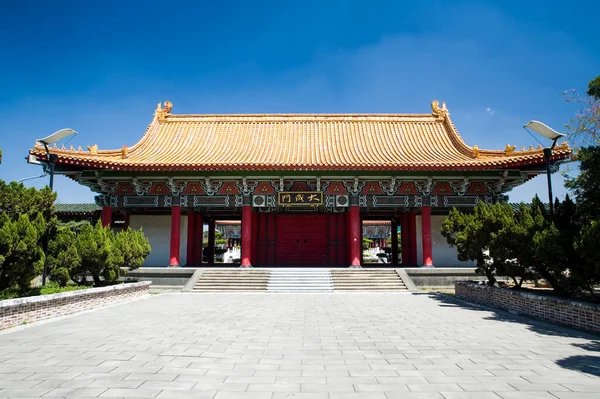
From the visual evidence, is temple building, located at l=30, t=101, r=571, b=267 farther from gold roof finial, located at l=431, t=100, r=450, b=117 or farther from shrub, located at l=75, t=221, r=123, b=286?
shrub, located at l=75, t=221, r=123, b=286

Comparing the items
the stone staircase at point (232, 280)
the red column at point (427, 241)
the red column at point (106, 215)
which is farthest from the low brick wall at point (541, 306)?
the red column at point (106, 215)

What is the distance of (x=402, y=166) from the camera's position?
14.9 m

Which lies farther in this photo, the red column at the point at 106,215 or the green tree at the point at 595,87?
the red column at the point at 106,215

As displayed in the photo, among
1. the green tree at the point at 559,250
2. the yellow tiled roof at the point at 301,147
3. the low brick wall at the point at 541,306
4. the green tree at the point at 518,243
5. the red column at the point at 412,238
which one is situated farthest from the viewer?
the red column at the point at 412,238

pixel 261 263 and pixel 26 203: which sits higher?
pixel 26 203

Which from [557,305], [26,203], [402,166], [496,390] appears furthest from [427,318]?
[26,203]

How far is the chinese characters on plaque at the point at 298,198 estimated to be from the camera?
16.3m

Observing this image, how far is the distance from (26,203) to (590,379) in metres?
10.0

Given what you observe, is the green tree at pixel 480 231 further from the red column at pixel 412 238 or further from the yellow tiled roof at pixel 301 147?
the red column at pixel 412 238

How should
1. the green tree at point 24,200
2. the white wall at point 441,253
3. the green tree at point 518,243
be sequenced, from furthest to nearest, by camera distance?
the white wall at point 441,253 < the green tree at point 518,243 < the green tree at point 24,200

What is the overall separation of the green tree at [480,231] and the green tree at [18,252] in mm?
10314

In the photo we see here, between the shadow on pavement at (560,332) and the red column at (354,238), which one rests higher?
the red column at (354,238)

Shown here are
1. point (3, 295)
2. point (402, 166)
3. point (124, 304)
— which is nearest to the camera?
point (3, 295)

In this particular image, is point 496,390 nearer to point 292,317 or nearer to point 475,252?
point 292,317
